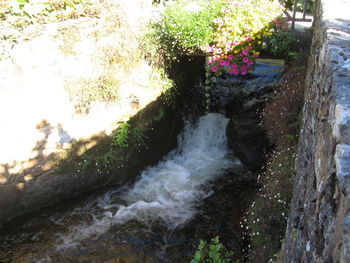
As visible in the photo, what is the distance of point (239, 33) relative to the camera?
5906 mm

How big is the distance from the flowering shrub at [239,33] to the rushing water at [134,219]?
4.40ft

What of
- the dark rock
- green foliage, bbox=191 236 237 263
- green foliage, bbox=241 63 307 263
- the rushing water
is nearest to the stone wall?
green foliage, bbox=241 63 307 263

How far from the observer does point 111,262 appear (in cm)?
434

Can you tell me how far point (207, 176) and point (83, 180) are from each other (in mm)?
2054

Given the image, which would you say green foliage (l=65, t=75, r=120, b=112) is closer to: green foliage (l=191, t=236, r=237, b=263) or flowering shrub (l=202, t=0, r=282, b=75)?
flowering shrub (l=202, t=0, r=282, b=75)

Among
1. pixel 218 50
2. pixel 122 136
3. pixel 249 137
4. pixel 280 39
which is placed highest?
pixel 280 39

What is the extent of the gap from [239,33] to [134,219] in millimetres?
3419

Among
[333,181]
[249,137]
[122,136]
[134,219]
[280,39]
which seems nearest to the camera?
[333,181]

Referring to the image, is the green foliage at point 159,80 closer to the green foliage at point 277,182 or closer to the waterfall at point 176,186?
the waterfall at point 176,186

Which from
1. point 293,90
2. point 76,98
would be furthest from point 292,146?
point 76,98

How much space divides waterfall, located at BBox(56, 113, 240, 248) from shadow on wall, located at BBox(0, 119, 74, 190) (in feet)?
3.08

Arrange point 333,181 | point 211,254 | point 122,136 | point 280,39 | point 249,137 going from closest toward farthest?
1. point 333,181
2. point 211,254
3. point 122,136
4. point 249,137
5. point 280,39

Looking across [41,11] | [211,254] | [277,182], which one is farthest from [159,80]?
[211,254]

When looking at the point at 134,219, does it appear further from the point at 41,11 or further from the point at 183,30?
the point at 41,11
